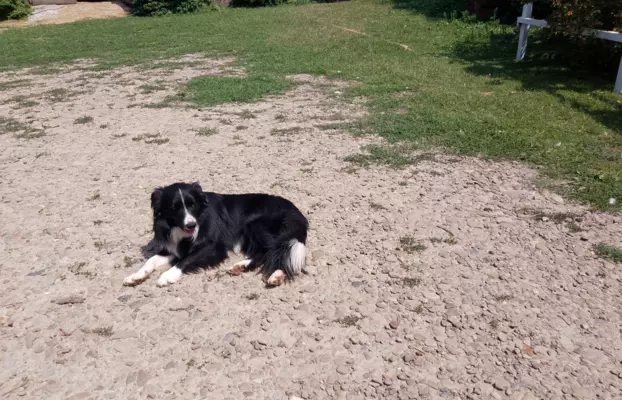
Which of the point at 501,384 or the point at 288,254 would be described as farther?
the point at 288,254

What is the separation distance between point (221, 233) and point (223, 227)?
6 cm

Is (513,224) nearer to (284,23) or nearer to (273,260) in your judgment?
(273,260)

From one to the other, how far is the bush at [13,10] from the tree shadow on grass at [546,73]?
20174 mm

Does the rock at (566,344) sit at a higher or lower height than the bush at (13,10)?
lower

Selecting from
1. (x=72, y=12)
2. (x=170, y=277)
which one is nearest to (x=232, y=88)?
(x=170, y=277)

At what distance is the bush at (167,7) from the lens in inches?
883

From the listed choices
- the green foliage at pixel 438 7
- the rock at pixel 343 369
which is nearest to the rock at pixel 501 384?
the rock at pixel 343 369

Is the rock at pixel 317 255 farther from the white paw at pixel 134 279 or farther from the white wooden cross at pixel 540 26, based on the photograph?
the white wooden cross at pixel 540 26

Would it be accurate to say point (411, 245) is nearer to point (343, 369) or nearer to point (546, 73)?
point (343, 369)

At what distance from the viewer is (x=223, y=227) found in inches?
168

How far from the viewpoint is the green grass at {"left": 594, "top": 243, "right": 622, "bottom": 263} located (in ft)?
12.9

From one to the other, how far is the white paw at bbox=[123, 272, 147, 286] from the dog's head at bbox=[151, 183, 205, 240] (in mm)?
388

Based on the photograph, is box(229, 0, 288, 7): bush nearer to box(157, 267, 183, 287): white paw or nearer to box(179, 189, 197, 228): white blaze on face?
box(179, 189, 197, 228): white blaze on face

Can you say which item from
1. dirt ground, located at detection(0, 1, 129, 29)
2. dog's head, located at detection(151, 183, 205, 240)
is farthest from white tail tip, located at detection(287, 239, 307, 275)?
dirt ground, located at detection(0, 1, 129, 29)
